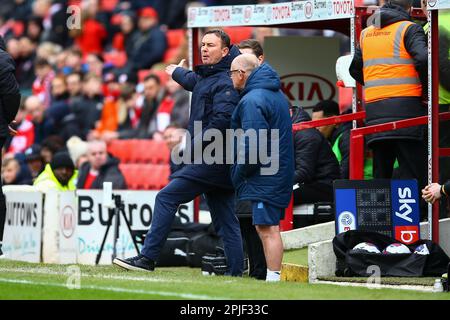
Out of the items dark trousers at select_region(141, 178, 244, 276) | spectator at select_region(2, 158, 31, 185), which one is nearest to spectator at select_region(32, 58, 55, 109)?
spectator at select_region(2, 158, 31, 185)

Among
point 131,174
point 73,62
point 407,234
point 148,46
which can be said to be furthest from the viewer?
point 73,62

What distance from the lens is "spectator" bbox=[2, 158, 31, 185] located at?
20172 mm

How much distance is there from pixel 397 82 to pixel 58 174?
21.1 ft

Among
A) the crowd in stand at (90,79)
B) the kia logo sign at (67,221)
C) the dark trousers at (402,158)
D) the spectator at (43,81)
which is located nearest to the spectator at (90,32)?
the crowd in stand at (90,79)

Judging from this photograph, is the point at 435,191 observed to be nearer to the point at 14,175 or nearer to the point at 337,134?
the point at 337,134

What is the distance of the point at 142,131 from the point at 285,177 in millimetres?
11573

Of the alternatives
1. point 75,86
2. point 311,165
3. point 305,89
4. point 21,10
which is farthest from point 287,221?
point 21,10

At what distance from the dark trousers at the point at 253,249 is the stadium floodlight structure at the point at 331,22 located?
121 centimetres

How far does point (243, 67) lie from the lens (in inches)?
432

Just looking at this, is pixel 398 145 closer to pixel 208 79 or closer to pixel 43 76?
pixel 208 79

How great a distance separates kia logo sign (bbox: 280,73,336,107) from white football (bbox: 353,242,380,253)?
15.6ft

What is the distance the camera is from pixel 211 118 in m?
11.4

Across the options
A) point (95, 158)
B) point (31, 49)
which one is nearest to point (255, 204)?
point (95, 158)

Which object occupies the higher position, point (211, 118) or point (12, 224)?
point (211, 118)
